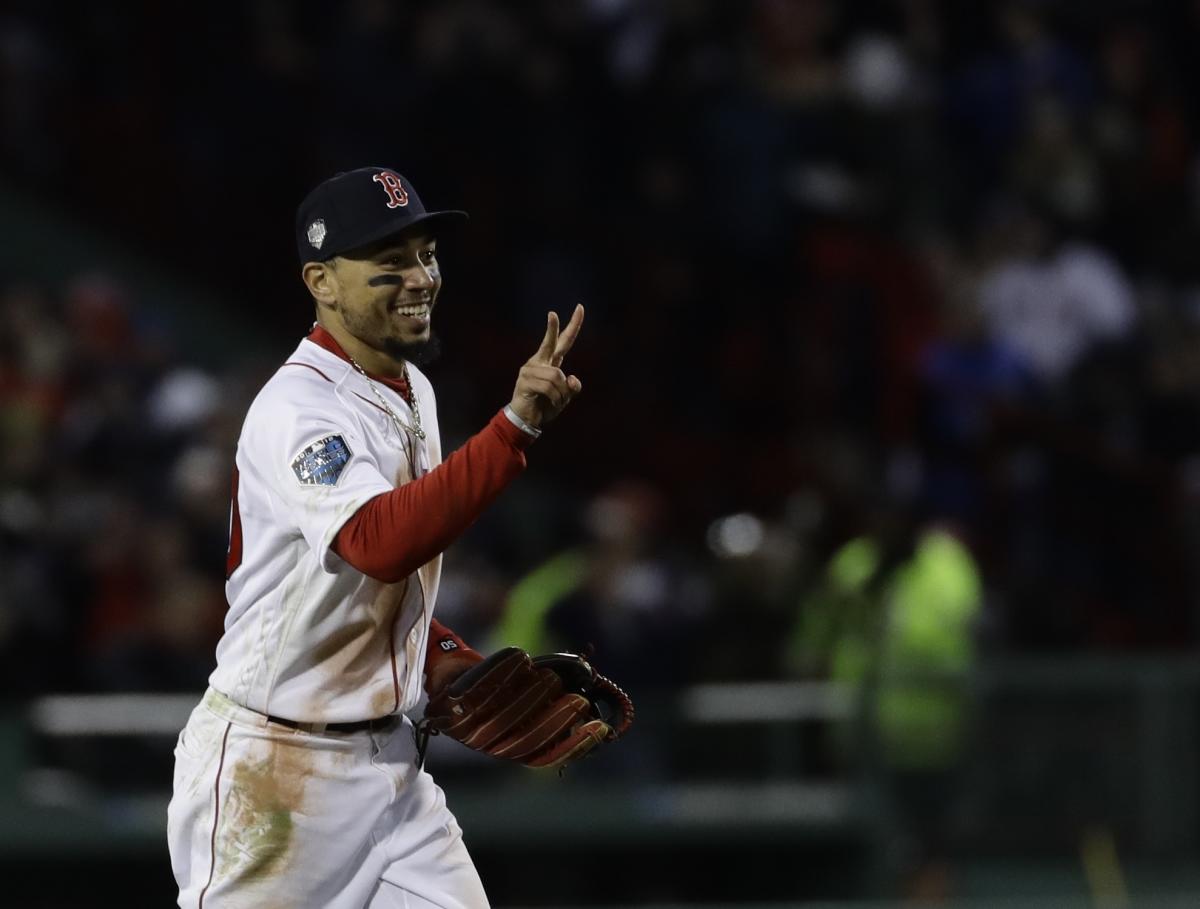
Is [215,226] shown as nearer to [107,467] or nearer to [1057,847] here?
[107,467]

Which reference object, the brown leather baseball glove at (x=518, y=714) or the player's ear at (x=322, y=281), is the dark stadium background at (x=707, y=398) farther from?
the player's ear at (x=322, y=281)

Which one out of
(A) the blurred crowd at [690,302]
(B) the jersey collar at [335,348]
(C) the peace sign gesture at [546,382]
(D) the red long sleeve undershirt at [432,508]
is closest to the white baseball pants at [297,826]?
(D) the red long sleeve undershirt at [432,508]

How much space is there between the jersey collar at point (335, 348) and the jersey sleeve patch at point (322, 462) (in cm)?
34

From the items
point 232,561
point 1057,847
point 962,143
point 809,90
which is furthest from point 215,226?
point 232,561

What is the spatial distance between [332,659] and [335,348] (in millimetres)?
657

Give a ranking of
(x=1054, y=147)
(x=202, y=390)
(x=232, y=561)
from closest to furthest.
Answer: (x=232, y=561), (x=202, y=390), (x=1054, y=147)

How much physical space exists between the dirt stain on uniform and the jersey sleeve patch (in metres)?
0.60

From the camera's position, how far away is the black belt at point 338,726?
15.5ft

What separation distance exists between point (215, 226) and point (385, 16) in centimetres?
154

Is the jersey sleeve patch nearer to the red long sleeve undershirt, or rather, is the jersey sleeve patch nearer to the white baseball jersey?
the white baseball jersey

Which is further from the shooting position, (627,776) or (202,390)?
(202,390)

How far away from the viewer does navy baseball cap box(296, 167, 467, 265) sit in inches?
185

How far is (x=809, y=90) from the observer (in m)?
13.1

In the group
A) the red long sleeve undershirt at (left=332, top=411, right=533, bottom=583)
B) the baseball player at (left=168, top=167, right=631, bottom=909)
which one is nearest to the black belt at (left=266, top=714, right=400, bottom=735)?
the baseball player at (left=168, top=167, right=631, bottom=909)
